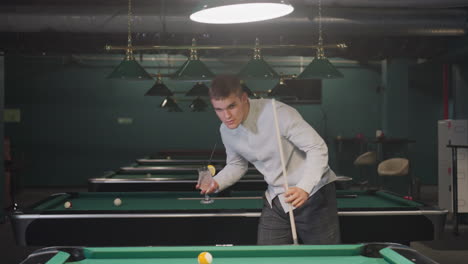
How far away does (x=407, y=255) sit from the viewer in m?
1.94

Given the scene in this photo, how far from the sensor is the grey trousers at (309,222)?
8.95 ft

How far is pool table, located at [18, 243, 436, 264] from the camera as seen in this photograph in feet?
6.46

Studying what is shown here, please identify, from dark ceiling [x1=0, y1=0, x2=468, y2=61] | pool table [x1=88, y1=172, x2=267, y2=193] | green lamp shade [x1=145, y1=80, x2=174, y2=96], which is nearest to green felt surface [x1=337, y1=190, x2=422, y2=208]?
pool table [x1=88, y1=172, x2=267, y2=193]

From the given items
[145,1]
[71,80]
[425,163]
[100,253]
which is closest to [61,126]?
[71,80]

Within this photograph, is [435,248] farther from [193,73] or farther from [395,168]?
[395,168]

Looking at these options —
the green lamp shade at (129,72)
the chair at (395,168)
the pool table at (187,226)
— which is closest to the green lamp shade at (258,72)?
the green lamp shade at (129,72)

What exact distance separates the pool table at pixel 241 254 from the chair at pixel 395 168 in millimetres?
6651

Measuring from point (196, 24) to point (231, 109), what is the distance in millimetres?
3934

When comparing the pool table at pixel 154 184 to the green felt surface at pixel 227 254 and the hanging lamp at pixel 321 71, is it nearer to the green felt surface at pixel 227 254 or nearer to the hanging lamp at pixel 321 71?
the hanging lamp at pixel 321 71

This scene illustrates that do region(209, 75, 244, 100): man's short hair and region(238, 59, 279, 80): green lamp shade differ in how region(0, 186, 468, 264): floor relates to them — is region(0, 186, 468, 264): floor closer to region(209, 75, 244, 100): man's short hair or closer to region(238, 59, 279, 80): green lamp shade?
region(238, 59, 279, 80): green lamp shade

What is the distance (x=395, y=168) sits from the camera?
8.59m

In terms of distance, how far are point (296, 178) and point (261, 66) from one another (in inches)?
97.0

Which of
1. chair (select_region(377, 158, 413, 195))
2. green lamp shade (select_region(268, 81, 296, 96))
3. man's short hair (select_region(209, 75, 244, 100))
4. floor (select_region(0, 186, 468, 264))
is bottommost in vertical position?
floor (select_region(0, 186, 468, 264))

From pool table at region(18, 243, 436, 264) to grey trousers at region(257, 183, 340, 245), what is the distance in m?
0.65
